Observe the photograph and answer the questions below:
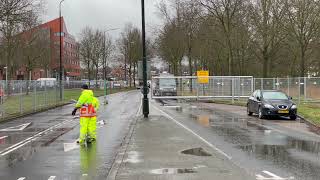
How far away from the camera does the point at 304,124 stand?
69.6 ft

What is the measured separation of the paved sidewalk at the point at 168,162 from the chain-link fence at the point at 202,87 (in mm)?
28408

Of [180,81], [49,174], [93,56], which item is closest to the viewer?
[49,174]

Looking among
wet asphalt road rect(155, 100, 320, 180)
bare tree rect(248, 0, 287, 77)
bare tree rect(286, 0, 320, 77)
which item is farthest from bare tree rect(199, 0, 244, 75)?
wet asphalt road rect(155, 100, 320, 180)

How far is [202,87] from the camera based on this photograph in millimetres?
45656

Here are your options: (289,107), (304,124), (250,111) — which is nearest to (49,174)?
(304,124)

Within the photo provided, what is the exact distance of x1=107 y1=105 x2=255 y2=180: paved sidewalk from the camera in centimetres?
902

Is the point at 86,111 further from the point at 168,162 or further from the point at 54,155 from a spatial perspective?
the point at 168,162

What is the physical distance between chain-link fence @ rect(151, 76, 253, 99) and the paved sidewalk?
28.4 meters

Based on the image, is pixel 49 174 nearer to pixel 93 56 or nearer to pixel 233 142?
pixel 233 142

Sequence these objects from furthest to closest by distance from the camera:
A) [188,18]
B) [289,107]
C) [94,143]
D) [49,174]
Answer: [188,18]
[289,107]
[94,143]
[49,174]

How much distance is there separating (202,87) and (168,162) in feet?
116

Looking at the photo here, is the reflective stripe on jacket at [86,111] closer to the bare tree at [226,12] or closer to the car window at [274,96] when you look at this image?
the car window at [274,96]

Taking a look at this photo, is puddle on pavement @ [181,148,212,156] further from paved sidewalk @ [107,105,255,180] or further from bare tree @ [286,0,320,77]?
bare tree @ [286,0,320,77]

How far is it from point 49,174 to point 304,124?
1455 cm
